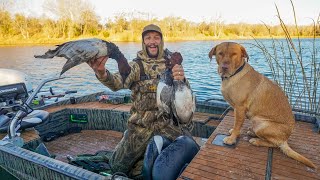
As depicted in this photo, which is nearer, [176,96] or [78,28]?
[176,96]

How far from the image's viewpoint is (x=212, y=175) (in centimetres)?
325

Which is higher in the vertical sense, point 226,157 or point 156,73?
point 156,73

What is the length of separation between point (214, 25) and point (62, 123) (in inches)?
2960

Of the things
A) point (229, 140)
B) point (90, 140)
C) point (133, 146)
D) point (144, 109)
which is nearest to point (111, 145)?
point (90, 140)

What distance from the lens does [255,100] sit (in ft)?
12.8

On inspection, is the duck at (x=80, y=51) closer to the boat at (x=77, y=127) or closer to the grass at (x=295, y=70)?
the boat at (x=77, y=127)

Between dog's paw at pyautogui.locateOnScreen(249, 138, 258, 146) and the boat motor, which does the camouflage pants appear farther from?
the boat motor

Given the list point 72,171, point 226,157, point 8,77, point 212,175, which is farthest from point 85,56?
point 8,77

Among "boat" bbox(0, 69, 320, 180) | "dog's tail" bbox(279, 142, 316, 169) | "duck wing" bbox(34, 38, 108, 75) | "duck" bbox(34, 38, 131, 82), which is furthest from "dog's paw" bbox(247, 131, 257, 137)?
"duck wing" bbox(34, 38, 108, 75)

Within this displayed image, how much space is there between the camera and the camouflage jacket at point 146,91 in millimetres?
4531

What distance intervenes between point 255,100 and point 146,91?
1876mm

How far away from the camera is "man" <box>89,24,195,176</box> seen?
4.46 m

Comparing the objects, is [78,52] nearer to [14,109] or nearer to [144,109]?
[144,109]

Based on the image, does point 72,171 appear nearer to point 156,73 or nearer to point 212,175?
point 212,175
